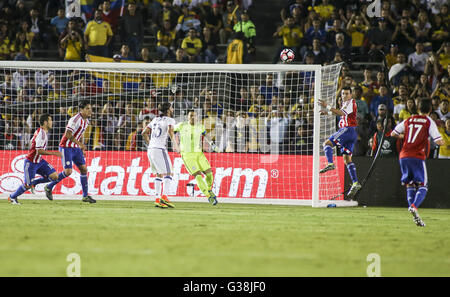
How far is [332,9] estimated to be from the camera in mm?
20547

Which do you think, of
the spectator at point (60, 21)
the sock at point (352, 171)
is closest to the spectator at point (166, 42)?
the spectator at point (60, 21)

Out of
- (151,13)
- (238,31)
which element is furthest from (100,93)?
(151,13)

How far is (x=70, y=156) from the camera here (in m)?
14.4

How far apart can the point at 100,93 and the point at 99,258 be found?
35.2 ft

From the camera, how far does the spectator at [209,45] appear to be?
19.6 meters

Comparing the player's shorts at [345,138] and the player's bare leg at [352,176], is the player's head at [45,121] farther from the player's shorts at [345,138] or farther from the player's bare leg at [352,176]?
the player's bare leg at [352,176]

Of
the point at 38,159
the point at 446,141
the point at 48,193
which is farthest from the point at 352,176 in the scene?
the point at 38,159

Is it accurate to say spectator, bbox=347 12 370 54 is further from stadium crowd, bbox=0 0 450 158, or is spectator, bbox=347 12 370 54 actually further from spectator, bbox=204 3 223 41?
spectator, bbox=204 3 223 41

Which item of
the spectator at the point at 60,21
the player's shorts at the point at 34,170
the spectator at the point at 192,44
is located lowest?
the player's shorts at the point at 34,170

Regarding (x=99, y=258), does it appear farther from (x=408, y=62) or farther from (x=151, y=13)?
(x=151, y=13)

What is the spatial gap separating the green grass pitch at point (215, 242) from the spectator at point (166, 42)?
7.64 metres

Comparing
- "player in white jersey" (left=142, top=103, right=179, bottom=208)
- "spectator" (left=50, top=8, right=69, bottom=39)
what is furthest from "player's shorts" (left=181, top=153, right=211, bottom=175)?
"spectator" (left=50, top=8, right=69, bottom=39)

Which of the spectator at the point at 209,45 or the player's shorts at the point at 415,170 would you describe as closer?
the player's shorts at the point at 415,170

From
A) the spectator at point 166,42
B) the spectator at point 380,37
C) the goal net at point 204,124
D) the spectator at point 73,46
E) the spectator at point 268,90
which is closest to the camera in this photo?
the goal net at point 204,124
